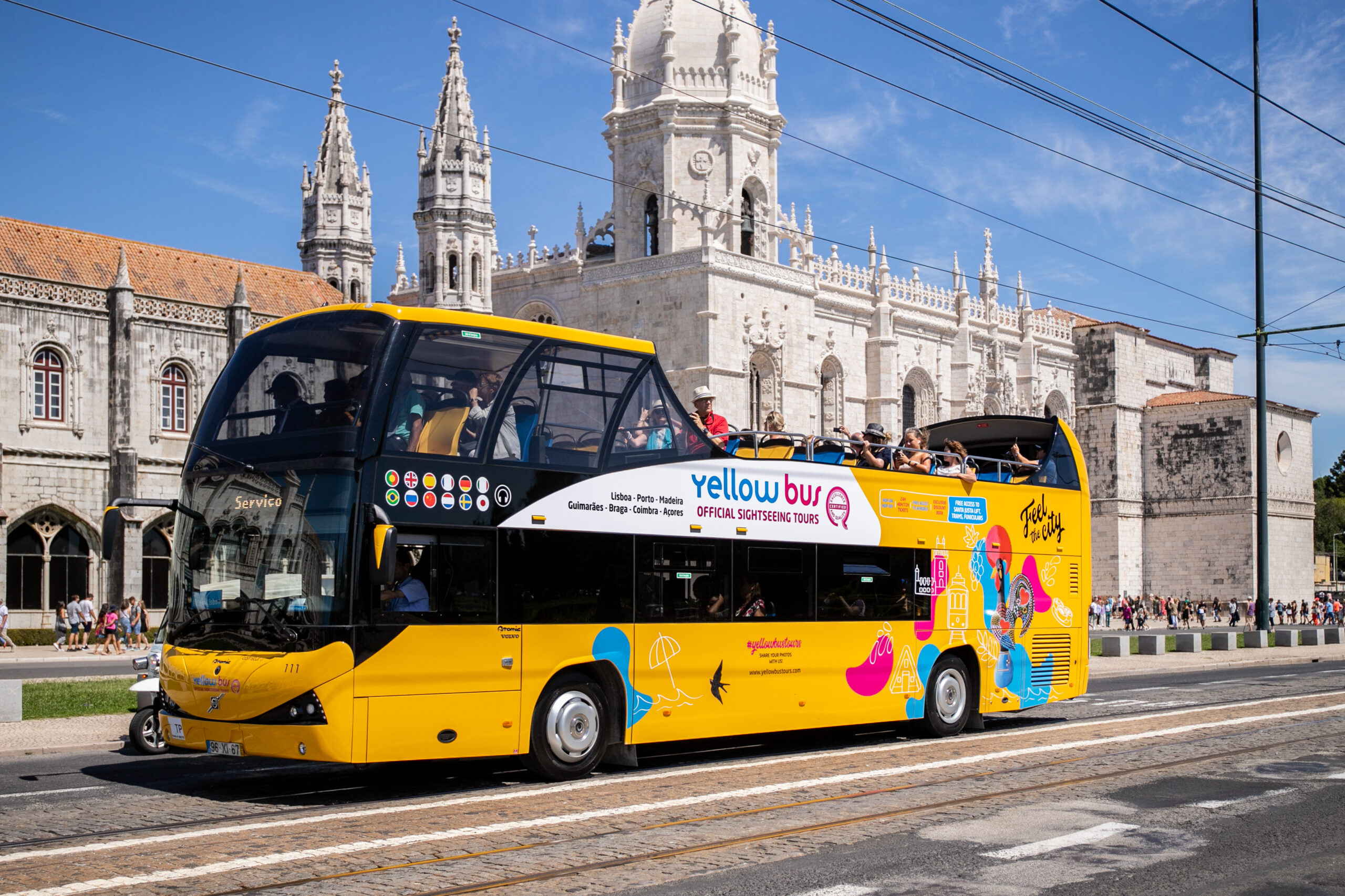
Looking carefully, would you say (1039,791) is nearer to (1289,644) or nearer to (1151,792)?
(1151,792)

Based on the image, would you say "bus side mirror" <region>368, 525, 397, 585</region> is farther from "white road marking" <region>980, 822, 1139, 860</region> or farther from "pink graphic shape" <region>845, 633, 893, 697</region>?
"pink graphic shape" <region>845, 633, 893, 697</region>

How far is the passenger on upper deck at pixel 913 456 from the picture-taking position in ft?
45.1

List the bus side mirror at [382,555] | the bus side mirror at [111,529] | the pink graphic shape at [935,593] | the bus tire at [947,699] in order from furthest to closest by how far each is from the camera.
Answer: the bus tire at [947,699] < the pink graphic shape at [935,593] < the bus side mirror at [111,529] < the bus side mirror at [382,555]

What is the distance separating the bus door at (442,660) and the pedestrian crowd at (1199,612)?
4914cm

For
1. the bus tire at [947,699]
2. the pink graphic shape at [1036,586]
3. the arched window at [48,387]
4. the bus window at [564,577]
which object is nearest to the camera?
the bus window at [564,577]

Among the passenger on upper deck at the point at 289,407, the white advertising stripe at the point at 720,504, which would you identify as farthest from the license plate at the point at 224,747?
the white advertising stripe at the point at 720,504

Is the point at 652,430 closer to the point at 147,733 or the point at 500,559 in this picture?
the point at 500,559

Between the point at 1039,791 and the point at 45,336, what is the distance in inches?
1362

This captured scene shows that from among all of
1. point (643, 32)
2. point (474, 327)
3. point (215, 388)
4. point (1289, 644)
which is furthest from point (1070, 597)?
point (643, 32)

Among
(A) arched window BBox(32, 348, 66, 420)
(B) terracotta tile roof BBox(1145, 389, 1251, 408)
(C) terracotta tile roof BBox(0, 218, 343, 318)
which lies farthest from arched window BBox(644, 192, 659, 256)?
(B) terracotta tile roof BBox(1145, 389, 1251, 408)

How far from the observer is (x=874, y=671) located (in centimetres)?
1313

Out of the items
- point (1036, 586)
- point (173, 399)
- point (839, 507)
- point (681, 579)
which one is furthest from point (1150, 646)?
point (173, 399)

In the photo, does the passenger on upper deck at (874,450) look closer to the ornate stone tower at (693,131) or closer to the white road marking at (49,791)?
the white road marking at (49,791)

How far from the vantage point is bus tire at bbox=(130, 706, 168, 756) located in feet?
41.8
